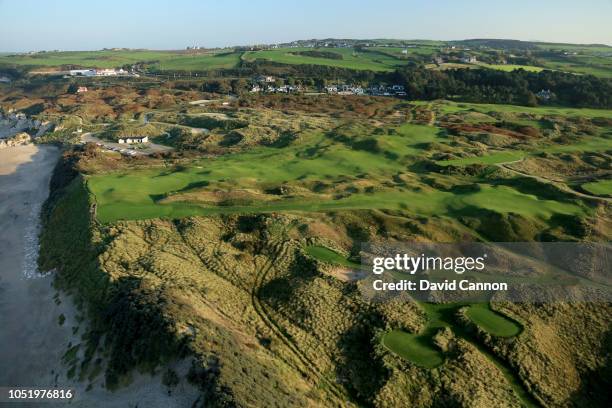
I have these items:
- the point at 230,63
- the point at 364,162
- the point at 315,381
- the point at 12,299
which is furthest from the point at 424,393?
the point at 230,63

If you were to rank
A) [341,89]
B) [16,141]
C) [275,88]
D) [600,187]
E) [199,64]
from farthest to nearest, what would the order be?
[199,64]
[275,88]
[341,89]
[16,141]
[600,187]

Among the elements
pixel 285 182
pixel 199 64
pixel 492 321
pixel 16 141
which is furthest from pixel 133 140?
pixel 199 64

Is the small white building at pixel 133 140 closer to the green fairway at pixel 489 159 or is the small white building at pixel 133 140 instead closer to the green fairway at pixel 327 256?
the green fairway at pixel 489 159

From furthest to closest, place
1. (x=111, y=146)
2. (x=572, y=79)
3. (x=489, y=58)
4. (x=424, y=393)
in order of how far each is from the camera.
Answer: (x=489, y=58), (x=572, y=79), (x=111, y=146), (x=424, y=393)

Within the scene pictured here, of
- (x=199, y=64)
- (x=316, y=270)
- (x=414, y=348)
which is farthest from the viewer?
(x=199, y=64)

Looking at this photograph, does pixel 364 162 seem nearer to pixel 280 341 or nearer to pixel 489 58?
pixel 280 341

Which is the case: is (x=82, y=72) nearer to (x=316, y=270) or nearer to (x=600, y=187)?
(x=316, y=270)
